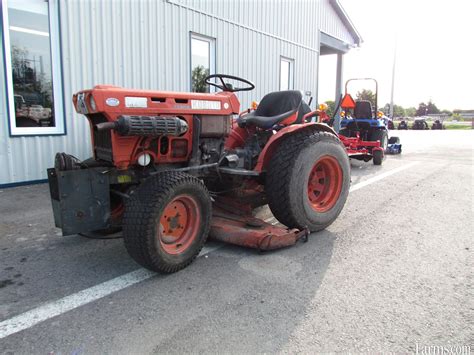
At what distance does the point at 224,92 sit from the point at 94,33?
4.02 metres

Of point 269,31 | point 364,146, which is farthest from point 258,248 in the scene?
point 269,31

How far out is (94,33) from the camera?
6660mm

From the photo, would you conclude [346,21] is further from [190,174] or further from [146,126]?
[146,126]

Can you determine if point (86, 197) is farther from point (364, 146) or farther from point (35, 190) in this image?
point (364, 146)

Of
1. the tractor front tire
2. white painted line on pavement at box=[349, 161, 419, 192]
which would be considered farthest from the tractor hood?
the tractor front tire

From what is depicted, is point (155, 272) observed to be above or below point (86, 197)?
below

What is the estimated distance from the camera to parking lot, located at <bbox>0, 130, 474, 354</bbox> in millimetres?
2201

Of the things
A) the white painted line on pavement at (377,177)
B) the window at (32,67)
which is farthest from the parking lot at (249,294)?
the window at (32,67)

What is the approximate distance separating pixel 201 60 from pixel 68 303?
709cm

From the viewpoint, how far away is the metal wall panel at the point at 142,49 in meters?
6.24

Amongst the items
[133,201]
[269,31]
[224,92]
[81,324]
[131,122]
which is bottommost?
[81,324]

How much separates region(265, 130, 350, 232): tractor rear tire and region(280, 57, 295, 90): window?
7.94 meters

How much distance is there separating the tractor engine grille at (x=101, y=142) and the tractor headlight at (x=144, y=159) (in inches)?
8.9
